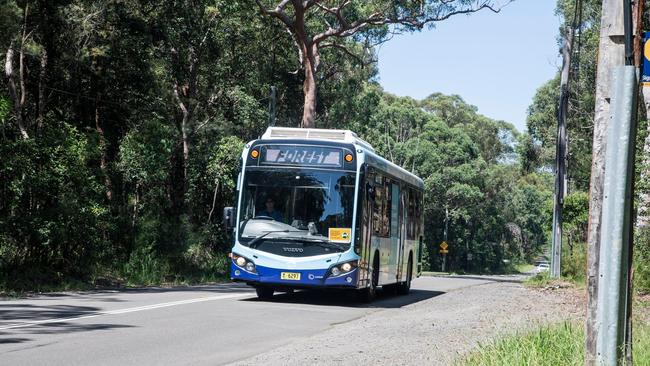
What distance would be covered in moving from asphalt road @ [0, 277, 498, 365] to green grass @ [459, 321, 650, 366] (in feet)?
9.21

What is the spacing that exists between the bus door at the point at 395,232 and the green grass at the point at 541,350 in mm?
11198

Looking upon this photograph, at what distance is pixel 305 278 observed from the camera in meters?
18.1

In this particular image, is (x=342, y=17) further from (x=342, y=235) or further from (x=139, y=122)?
(x=342, y=235)

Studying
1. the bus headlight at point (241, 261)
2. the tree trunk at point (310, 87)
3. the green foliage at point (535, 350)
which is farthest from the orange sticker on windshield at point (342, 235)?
the tree trunk at point (310, 87)

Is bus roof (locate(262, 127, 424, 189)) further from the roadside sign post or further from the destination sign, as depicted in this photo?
the roadside sign post

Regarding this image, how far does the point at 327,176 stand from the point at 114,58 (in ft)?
43.3

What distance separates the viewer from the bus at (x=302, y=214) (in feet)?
59.5

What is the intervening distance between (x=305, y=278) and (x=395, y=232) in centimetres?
506

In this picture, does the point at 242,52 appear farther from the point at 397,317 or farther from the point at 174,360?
the point at 174,360

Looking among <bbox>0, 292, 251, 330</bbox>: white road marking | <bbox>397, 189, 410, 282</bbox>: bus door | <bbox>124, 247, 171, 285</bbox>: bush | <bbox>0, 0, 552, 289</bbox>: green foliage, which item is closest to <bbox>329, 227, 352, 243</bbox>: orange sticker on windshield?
<bbox>0, 292, 251, 330</bbox>: white road marking

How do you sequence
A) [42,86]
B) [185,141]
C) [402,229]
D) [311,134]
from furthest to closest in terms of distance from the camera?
[185,141], [42,86], [402,229], [311,134]

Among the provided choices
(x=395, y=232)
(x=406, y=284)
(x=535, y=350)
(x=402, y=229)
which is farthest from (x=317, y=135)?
(x=535, y=350)

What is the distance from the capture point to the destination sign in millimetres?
18500

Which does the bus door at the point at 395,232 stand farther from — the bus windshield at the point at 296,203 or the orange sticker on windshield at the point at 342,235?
the orange sticker on windshield at the point at 342,235
